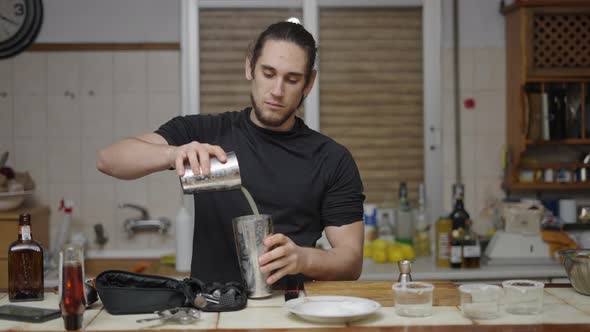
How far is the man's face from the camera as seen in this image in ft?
6.45

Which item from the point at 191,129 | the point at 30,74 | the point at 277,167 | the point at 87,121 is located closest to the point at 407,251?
the point at 277,167

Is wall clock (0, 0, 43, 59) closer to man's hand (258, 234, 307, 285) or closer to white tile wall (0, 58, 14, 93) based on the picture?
white tile wall (0, 58, 14, 93)

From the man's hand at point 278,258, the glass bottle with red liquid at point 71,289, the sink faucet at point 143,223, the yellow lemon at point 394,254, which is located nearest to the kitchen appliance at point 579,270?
the man's hand at point 278,258

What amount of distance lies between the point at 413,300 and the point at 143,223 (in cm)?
238

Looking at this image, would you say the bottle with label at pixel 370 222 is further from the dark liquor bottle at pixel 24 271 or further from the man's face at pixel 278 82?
the dark liquor bottle at pixel 24 271

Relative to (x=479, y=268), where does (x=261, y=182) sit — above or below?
above

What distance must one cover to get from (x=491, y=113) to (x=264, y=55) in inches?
80.8

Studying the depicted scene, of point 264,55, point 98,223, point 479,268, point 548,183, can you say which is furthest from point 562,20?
point 98,223

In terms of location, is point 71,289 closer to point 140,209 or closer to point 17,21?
point 140,209

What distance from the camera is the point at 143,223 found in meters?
3.62

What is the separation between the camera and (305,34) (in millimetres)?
2057

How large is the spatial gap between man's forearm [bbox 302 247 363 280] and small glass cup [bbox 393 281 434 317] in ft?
1.14

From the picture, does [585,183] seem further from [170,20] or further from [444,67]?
[170,20]

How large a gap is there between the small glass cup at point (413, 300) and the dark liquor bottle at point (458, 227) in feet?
5.58
